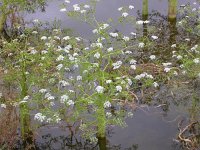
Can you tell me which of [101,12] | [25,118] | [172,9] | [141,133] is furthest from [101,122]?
[101,12]

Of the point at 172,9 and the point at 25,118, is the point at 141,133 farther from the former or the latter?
the point at 172,9

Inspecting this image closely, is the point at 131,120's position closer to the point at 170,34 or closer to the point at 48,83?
the point at 48,83

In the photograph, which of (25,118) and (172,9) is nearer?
(25,118)

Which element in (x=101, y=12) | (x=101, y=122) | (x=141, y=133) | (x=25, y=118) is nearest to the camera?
(x=101, y=122)

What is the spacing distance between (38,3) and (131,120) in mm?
7433

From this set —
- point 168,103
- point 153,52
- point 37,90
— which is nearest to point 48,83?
point 37,90

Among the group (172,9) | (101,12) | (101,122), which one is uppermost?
(172,9)

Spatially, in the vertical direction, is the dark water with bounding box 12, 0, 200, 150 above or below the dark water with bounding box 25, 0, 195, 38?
below

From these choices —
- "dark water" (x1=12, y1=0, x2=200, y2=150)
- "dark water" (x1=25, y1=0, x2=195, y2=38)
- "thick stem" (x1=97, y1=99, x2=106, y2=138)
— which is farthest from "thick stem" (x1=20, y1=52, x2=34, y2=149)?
"dark water" (x1=25, y1=0, x2=195, y2=38)

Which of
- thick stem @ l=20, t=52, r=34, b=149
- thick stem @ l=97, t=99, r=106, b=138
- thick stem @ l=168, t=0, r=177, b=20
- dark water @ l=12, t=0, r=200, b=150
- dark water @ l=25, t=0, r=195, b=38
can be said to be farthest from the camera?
dark water @ l=25, t=0, r=195, b=38

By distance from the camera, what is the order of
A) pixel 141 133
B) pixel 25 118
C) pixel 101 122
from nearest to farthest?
1. pixel 101 122
2. pixel 25 118
3. pixel 141 133

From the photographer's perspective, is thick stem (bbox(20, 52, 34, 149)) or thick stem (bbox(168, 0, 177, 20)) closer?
thick stem (bbox(20, 52, 34, 149))

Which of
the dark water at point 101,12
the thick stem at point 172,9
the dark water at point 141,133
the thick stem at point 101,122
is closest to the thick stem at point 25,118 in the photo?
the dark water at point 141,133

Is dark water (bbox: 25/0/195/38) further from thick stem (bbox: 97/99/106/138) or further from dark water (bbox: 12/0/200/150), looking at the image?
thick stem (bbox: 97/99/106/138)
